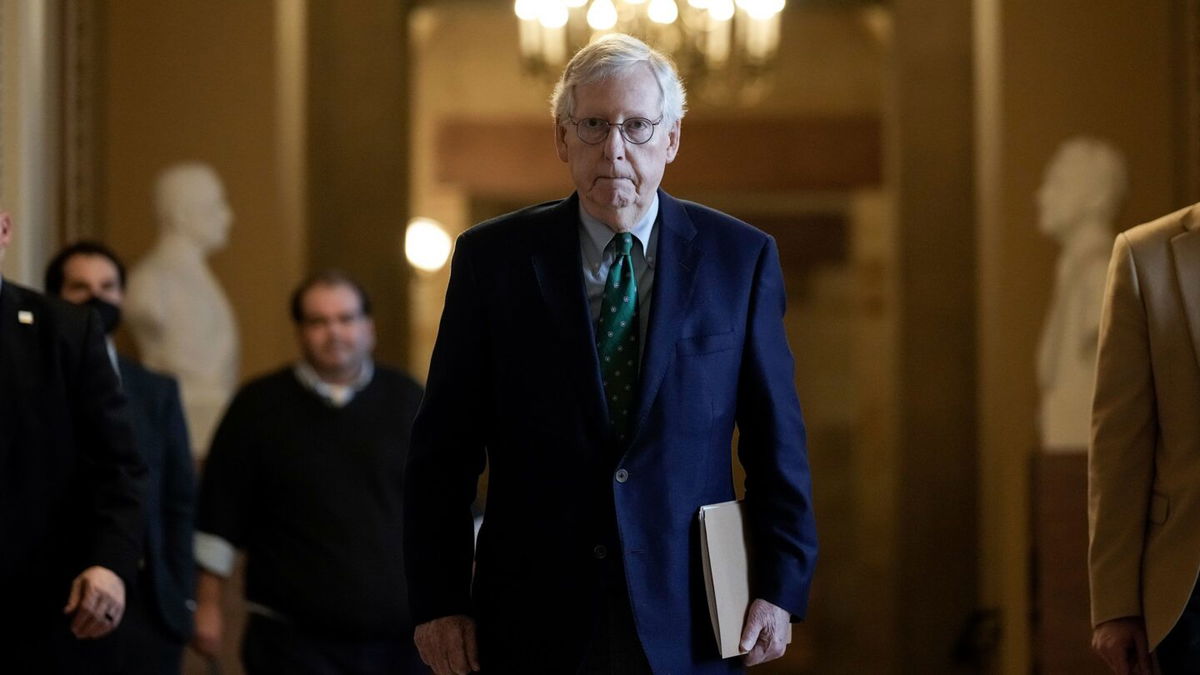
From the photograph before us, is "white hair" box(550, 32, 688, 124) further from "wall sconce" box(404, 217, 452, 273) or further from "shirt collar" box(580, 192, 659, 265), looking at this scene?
"wall sconce" box(404, 217, 452, 273)

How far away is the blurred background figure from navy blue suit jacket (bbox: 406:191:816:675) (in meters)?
2.02

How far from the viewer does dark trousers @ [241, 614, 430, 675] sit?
5105mm

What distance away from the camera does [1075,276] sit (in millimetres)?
7969

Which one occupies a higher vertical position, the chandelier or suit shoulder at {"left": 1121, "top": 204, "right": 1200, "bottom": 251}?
the chandelier

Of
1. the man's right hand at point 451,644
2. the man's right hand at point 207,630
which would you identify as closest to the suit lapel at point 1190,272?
the man's right hand at point 451,644

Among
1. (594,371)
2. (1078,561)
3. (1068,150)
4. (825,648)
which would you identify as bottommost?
(825,648)

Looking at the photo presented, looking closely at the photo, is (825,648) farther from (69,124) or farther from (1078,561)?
(69,124)

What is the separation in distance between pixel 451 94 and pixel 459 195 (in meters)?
0.78

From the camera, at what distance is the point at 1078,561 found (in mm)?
7602

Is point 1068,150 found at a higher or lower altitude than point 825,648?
higher

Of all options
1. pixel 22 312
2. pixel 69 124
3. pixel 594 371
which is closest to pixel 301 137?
pixel 69 124

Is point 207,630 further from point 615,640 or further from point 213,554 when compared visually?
point 615,640

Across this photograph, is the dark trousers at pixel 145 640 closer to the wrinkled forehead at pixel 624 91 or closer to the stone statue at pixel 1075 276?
the wrinkled forehead at pixel 624 91

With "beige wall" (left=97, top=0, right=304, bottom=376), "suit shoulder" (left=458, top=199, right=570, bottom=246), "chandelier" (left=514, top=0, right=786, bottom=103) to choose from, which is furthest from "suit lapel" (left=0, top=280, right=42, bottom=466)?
"chandelier" (left=514, top=0, right=786, bottom=103)
